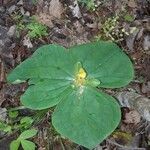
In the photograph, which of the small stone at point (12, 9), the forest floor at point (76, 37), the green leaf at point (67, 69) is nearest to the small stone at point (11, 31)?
the forest floor at point (76, 37)

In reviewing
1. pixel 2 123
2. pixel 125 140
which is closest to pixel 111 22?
pixel 125 140

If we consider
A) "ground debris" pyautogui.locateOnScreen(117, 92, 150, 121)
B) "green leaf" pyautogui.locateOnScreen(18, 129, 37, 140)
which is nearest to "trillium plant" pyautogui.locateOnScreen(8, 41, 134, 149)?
"ground debris" pyautogui.locateOnScreen(117, 92, 150, 121)

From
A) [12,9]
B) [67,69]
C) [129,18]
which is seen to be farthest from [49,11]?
[67,69]

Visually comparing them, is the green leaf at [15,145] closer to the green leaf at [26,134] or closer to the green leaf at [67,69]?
the green leaf at [26,134]

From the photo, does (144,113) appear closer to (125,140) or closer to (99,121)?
(99,121)

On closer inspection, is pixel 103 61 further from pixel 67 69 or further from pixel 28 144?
pixel 28 144

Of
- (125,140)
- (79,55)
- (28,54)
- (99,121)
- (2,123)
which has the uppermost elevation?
(79,55)
